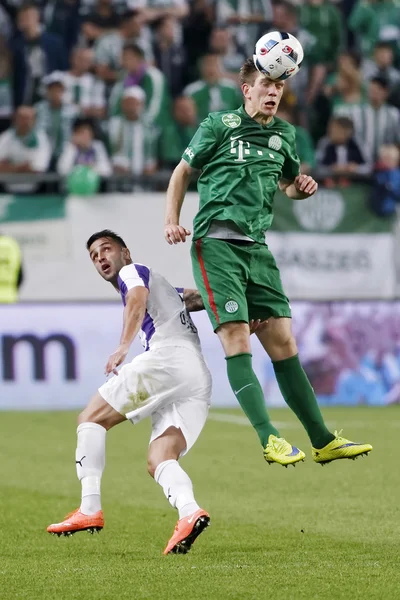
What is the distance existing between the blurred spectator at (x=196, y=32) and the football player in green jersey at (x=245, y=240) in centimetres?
1040

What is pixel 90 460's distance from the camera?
650 cm

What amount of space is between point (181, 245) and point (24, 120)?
101 inches

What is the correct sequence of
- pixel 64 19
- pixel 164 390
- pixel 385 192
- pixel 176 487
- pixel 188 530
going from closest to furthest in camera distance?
1. pixel 188 530
2. pixel 176 487
3. pixel 164 390
4. pixel 385 192
5. pixel 64 19

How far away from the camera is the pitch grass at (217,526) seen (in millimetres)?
5367

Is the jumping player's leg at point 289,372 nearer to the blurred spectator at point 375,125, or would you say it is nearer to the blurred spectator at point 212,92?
the blurred spectator at point 212,92

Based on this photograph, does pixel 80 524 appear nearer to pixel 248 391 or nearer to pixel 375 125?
pixel 248 391

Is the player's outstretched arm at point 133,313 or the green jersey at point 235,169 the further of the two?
the green jersey at point 235,169

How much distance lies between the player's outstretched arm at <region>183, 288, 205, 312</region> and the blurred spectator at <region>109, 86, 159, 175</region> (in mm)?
9242

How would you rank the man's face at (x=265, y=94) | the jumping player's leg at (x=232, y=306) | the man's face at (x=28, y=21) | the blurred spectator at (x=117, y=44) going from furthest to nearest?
the blurred spectator at (x=117, y=44)
the man's face at (x=28, y=21)
the man's face at (x=265, y=94)
the jumping player's leg at (x=232, y=306)

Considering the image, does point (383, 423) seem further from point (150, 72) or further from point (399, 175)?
point (150, 72)

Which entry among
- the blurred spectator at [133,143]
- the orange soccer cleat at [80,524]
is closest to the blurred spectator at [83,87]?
the blurred spectator at [133,143]

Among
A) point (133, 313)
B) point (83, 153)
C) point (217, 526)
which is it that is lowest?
point (217, 526)

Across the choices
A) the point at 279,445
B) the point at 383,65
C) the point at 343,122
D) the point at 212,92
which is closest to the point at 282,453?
the point at 279,445

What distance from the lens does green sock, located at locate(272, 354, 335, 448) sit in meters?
7.05
